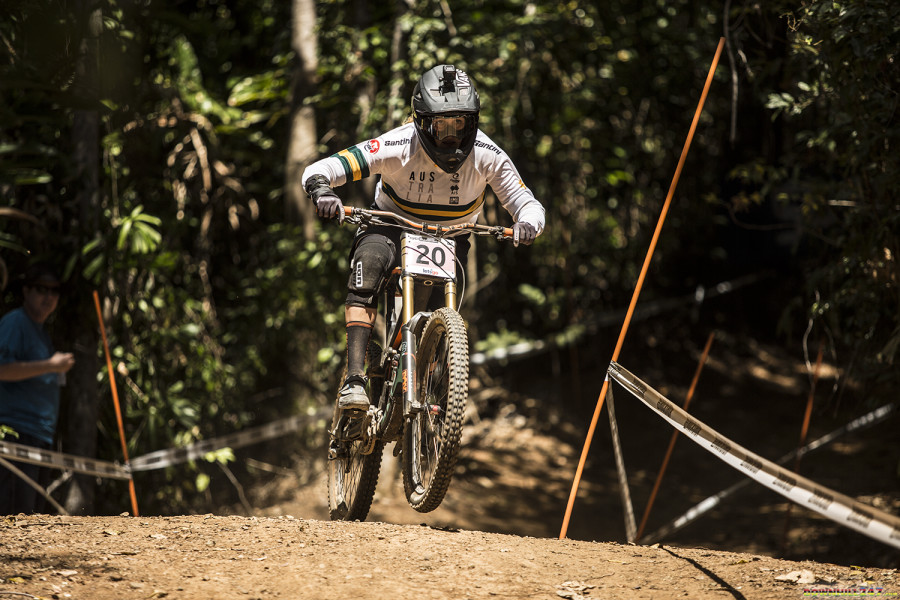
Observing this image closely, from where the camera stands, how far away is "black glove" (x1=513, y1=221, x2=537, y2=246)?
4.43 m

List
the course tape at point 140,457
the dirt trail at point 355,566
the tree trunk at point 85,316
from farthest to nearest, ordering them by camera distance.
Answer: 1. the tree trunk at point 85,316
2. the course tape at point 140,457
3. the dirt trail at point 355,566

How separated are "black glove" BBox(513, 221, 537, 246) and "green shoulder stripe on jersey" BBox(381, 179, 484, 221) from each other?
1.28ft

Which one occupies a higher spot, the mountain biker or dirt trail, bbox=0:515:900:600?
the mountain biker

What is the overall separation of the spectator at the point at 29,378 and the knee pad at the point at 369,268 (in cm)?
209

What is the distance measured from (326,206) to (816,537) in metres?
7.30

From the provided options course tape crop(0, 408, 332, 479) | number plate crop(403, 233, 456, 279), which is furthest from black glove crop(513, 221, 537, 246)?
course tape crop(0, 408, 332, 479)

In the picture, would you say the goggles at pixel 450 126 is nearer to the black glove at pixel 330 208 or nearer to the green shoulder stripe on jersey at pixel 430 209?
the green shoulder stripe on jersey at pixel 430 209

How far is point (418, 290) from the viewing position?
4738 mm

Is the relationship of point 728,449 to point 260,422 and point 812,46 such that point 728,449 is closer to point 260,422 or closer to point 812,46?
point 812,46

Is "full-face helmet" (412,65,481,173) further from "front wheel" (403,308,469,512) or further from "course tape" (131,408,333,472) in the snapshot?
"course tape" (131,408,333,472)

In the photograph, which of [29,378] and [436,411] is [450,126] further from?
[29,378]

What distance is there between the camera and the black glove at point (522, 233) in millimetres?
4434

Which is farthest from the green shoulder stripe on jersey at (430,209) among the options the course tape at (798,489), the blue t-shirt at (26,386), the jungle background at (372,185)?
the blue t-shirt at (26,386)

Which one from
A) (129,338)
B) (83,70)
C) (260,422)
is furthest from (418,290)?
(260,422)
